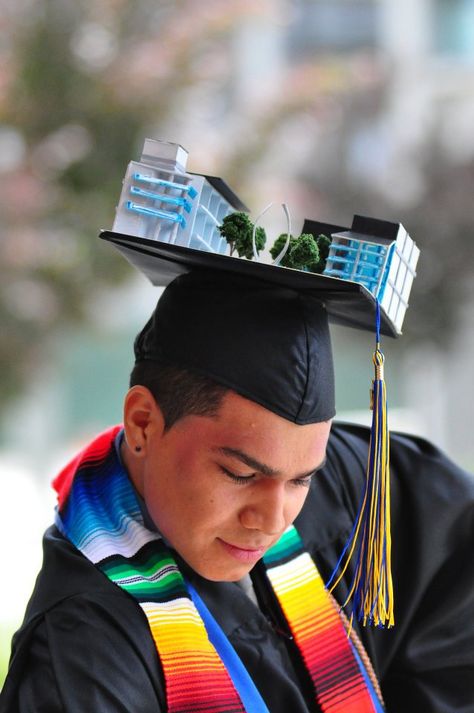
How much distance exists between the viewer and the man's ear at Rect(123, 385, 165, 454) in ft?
5.82

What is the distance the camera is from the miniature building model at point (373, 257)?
1.72 meters

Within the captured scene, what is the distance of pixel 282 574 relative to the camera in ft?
6.41

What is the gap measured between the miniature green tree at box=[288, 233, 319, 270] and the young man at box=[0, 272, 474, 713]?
68mm

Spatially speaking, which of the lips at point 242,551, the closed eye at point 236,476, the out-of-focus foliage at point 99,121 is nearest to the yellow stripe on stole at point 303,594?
the lips at point 242,551

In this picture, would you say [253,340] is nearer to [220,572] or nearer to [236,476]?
[236,476]

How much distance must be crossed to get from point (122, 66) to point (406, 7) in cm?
569

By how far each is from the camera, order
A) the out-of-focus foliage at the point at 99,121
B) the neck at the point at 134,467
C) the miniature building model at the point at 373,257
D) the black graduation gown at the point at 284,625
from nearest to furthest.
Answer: the black graduation gown at the point at 284,625
the miniature building model at the point at 373,257
the neck at the point at 134,467
the out-of-focus foliage at the point at 99,121

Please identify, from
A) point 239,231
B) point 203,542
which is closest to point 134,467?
point 203,542

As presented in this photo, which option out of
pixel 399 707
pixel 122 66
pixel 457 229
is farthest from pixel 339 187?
pixel 399 707

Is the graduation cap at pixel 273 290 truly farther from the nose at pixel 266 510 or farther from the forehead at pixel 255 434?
the nose at pixel 266 510

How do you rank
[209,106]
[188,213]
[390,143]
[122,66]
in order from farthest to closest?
[390,143], [209,106], [122,66], [188,213]

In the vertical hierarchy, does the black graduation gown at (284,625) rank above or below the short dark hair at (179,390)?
below

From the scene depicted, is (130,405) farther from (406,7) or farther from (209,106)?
(406,7)

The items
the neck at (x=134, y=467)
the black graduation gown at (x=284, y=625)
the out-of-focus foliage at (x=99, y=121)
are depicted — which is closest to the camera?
the black graduation gown at (x=284, y=625)
